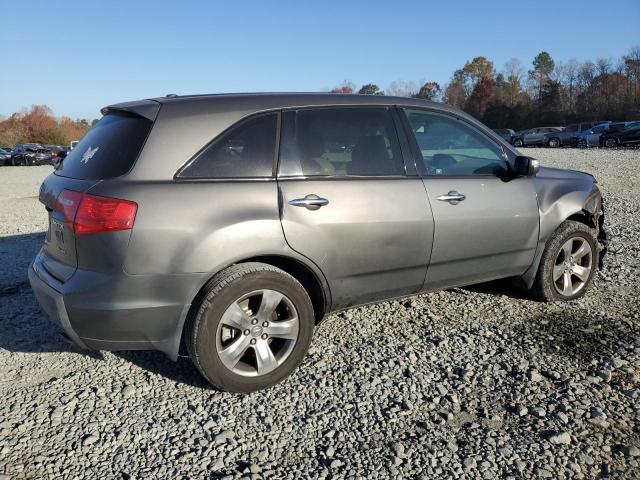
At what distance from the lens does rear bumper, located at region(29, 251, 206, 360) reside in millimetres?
2840

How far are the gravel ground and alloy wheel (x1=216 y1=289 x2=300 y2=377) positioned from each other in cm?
19

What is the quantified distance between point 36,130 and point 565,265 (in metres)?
83.8

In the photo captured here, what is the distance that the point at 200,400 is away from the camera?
3.09 meters

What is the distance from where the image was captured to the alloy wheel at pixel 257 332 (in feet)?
10.1

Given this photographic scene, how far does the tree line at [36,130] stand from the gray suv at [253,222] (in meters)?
75.8

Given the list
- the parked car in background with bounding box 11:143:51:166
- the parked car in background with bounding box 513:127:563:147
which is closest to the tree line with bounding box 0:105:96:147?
the parked car in background with bounding box 11:143:51:166

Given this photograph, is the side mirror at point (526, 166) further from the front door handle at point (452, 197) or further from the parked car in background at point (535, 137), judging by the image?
the parked car in background at point (535, 137)

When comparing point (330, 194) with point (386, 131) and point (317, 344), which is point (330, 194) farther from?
point (317, 344)

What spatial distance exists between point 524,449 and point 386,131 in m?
2.19

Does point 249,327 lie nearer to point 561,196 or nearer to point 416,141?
point 416,141

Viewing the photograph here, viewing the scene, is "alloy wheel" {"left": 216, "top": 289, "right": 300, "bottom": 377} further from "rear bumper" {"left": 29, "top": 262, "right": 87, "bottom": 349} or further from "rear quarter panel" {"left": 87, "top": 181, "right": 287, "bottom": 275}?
"rear bumper" {"left": 29, "top": 262, "right": 87, "bottom": 349}

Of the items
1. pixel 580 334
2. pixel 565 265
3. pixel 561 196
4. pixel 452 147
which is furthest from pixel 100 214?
pixel 565 265

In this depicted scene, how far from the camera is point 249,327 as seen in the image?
123 inches

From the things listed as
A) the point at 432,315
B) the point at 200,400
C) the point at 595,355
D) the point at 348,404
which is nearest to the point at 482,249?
the point at 432,315
